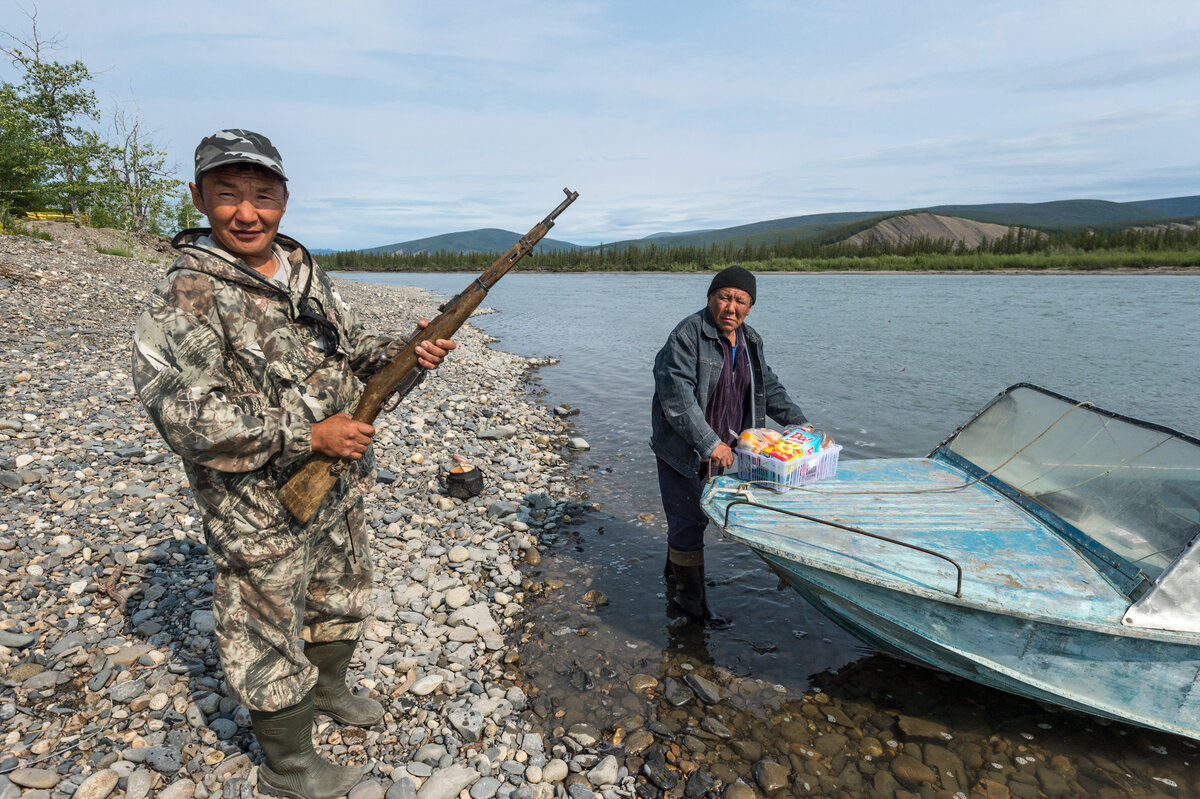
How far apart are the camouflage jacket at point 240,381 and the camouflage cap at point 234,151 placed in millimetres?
345

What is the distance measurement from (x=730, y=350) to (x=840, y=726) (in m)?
2.93

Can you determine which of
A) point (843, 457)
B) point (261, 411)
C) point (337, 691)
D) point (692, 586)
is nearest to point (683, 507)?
point (692, 586)

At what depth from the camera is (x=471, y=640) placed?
5035 millimetres

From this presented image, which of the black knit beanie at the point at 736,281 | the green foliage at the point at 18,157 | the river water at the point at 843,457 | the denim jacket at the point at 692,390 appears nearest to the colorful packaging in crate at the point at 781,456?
the denim jacket at the point at 692,390

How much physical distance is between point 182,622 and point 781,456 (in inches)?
184

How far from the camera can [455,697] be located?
4.34 metres

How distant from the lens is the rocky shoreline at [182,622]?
348 cm

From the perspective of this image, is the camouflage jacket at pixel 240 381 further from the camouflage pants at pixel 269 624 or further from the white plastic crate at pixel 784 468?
the white plastic crate at pixel 784 468

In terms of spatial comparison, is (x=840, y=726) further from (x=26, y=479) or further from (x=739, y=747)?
(x=26, y=479)

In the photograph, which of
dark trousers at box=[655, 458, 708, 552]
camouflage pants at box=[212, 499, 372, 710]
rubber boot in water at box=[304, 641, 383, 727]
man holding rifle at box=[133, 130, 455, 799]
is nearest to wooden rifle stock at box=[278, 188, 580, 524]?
man holding rifle at box=[133, 130, 455, 799]

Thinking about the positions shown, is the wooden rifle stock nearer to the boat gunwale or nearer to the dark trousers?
the dark trousers

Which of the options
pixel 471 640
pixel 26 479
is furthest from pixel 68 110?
pixel 471 640

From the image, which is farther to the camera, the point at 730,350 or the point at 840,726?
the point at 730,350

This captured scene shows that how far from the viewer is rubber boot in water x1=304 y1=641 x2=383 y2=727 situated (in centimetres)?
350
